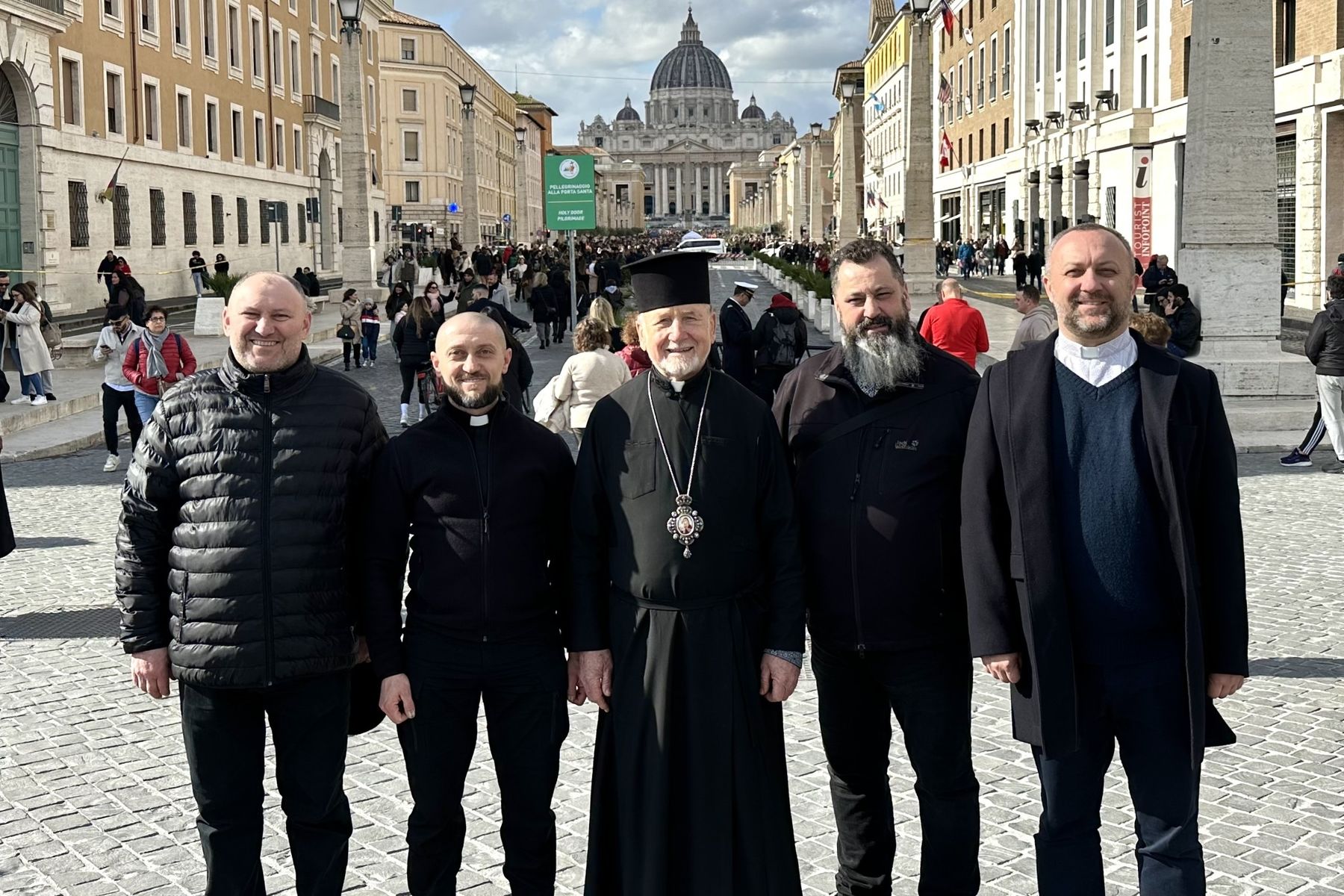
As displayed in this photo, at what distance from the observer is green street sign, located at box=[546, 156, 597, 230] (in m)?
24.5

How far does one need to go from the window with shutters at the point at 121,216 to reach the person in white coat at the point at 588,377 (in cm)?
2817

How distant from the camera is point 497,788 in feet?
18.7

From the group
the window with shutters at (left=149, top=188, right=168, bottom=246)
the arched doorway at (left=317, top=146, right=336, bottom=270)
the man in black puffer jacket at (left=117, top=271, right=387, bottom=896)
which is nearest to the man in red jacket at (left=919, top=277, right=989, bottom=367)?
the man in black puffer jacket at (left=117, top=271, right=387, bottom=896)

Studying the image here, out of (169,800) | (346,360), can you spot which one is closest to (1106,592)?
(169,800)

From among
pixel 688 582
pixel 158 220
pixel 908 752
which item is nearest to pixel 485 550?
pixel 688 582

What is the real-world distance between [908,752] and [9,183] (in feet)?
101

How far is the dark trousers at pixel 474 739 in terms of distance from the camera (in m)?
4.09

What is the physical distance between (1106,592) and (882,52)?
94479mm

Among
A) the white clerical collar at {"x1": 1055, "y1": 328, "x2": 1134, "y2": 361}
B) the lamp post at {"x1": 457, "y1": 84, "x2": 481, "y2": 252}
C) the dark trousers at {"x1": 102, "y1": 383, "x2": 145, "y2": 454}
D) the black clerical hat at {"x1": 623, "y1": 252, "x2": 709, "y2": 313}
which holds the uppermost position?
the lamp post at {"x1": 457, "y1": 84, "x2": 481, "y2": 252}

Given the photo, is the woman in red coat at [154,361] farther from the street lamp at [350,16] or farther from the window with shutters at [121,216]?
the window with shutters at [121,216]

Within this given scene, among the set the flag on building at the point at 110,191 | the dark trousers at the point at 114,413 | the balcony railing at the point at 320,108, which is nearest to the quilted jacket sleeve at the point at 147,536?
the dark trousers at the point at 114,413

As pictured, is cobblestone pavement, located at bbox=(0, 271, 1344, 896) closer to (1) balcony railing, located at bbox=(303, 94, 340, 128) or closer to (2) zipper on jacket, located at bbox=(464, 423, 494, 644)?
(2) zipper on jacket, located at bbox=(464, 423, 494, 644)

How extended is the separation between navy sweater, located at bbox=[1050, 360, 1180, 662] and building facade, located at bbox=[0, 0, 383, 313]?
2876cm

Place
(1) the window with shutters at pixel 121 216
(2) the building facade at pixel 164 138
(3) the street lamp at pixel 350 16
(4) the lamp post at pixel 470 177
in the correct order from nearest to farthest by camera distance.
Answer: (3) the street lamp at pixel 350 16 → (2) the building facade at pixel 164 138 → (1) the window with shutters at pixel 121 216 → (4) the lamp post at pixel 470 177
